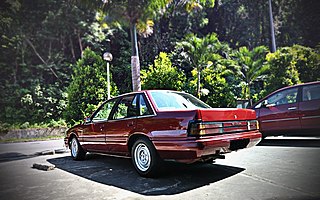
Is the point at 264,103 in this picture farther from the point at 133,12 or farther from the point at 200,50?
the point at 200,50

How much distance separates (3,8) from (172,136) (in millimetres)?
15500

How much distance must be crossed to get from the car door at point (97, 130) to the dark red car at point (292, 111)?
15.0ft

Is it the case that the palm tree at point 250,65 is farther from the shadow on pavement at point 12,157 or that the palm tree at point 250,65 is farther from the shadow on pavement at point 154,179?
the shadow on pavement at point 12,157

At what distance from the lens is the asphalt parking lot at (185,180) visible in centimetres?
329

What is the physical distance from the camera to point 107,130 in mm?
4973

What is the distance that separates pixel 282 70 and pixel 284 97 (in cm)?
1023

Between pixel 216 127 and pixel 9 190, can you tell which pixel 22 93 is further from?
pixel 216 127

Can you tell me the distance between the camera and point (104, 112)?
211 inches

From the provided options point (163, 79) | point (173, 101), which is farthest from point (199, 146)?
point (163, 79)

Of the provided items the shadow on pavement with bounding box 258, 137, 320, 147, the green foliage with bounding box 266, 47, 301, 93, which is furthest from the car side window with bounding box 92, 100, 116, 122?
the green foliage with bounding box 266, 47, 301, 93

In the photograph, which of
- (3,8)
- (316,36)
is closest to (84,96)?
(3,8)

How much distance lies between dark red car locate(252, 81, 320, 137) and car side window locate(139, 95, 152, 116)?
14.3ft

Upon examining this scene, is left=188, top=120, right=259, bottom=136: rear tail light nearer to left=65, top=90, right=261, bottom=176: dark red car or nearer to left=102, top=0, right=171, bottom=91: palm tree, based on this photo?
left=65, top=90, right=261, bottom=176: dark red car

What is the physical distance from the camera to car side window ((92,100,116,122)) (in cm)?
523
